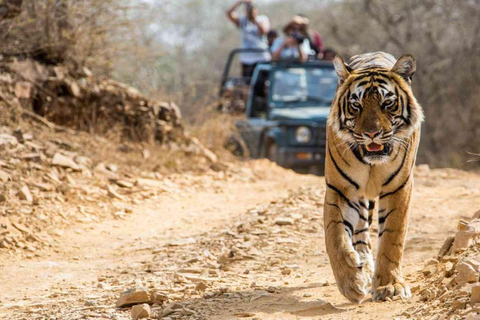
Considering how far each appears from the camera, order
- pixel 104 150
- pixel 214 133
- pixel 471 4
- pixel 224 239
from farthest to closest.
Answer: pixel 471 4 < pixel 214 133 < pixel 104 150 < pixel 224 239

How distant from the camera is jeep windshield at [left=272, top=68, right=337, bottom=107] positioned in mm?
11492

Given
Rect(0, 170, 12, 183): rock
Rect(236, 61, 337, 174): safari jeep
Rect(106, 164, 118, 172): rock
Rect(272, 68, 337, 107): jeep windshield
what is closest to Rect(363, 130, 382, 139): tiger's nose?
Rect(0, 170, 12, 183): rock

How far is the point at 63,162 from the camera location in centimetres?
816

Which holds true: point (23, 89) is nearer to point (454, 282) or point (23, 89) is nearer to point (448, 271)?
point (448, 271)

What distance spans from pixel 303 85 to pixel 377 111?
7396mm

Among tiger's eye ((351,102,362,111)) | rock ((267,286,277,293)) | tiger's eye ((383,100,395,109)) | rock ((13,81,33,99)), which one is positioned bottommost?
rock ((267,286,277,293))

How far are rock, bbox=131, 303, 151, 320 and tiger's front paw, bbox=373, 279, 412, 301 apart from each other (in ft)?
4.49

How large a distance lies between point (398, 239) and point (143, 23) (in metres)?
7.26

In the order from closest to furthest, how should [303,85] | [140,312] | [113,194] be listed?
1. [140,312]
2. [113,194]
3. [303,85]

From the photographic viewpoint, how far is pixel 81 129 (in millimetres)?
9797

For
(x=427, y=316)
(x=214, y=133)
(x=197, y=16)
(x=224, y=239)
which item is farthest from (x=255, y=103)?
(x=197, y=16)

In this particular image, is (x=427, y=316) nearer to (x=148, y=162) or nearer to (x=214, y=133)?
(x=148, y=162)

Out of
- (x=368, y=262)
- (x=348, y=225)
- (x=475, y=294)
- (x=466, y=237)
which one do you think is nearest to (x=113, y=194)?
(x=368, y=262)

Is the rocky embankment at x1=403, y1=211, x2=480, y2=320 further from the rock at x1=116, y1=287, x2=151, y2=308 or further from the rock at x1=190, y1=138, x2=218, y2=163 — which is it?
the rock at x1=190, y1=138, x2=218, y2=163
